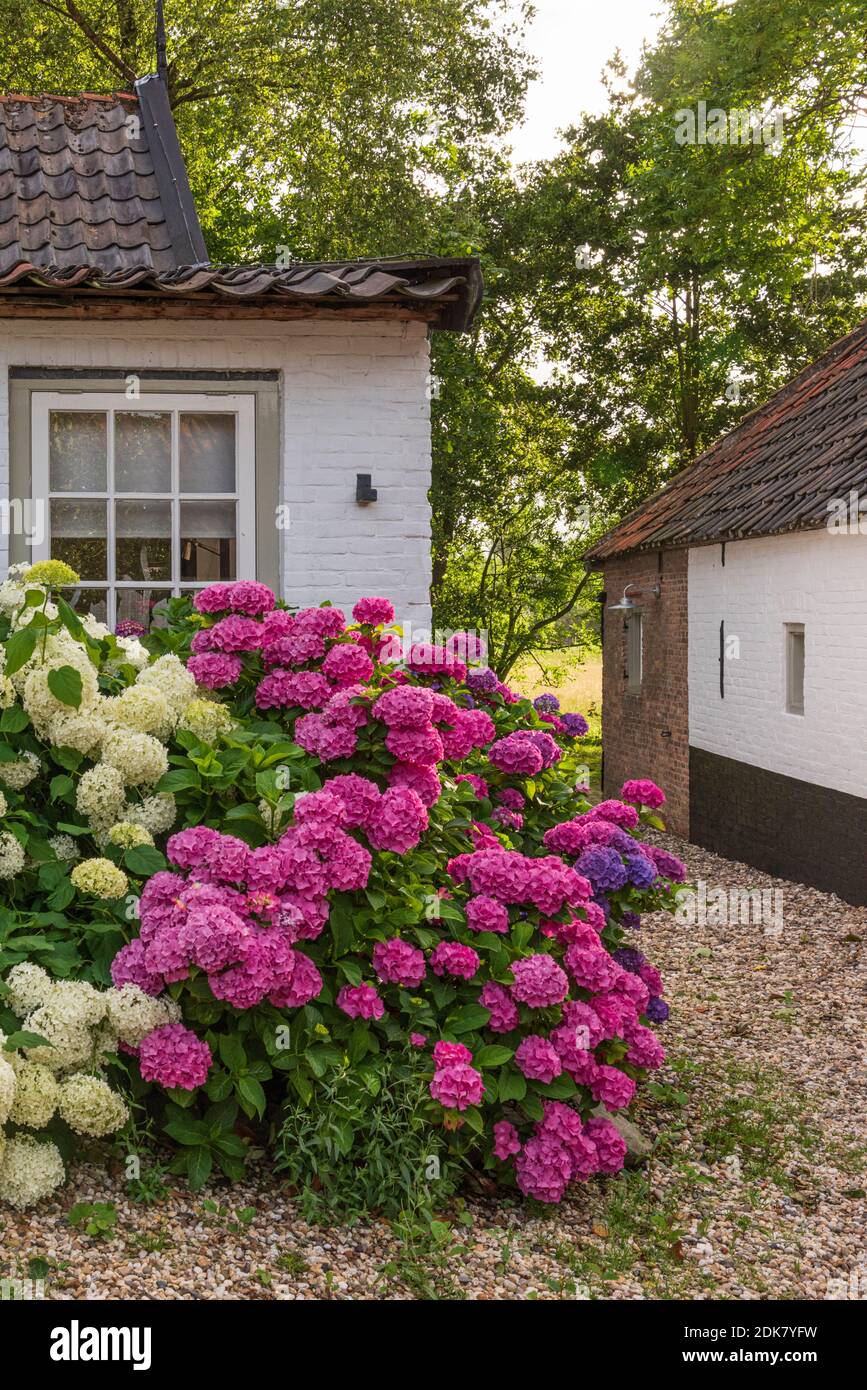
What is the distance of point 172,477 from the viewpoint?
21.0 ft

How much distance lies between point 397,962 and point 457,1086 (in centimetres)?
40

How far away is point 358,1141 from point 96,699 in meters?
1.62

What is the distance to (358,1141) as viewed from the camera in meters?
3.65

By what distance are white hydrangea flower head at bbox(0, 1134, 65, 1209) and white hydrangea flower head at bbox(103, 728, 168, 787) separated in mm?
1089

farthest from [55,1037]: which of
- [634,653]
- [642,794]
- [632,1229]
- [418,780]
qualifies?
[634,653]

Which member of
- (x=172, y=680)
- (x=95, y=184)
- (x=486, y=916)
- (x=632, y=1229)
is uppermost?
(x=95, y=184)

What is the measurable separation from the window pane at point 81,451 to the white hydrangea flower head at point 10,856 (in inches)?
128

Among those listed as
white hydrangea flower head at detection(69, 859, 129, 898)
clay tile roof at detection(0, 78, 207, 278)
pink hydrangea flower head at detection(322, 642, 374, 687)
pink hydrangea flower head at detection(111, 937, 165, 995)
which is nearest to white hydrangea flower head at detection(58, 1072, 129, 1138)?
pink hydrangea flower head at detection(111, 937, 165, 995)

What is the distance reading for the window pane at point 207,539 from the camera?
643 centimetres

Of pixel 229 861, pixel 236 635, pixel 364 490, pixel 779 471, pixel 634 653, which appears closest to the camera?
pixel 229 861

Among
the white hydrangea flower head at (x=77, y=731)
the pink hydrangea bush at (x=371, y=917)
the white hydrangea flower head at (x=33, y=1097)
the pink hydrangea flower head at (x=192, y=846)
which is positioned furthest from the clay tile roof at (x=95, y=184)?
the white hydrangea flower head at (x=33, y=1097)

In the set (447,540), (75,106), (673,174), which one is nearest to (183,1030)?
(75,106)

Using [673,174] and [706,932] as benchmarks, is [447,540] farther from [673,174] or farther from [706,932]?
[706,932]

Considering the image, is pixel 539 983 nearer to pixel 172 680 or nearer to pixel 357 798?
pixel 357 798
